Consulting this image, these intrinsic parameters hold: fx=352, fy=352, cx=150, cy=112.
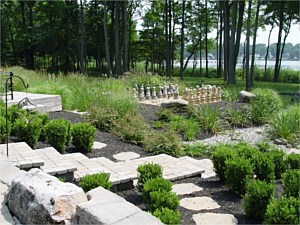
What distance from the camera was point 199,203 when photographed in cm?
304

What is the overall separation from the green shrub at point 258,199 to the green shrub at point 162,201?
0.56 m

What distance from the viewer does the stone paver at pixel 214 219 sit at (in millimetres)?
2621

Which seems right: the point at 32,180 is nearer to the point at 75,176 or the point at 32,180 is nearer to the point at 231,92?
the point at 75,176

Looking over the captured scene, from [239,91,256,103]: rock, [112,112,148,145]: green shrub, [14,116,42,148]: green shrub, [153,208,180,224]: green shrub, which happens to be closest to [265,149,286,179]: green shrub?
[153,208,180,224]: green shrub

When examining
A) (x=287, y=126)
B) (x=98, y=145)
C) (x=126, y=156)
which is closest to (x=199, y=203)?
(x=126, y=156)

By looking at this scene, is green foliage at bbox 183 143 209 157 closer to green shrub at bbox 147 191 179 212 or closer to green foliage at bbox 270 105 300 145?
green foliage at bbox 270 105 300 145

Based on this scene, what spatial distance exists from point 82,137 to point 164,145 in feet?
3.99

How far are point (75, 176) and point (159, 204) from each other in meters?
1.37

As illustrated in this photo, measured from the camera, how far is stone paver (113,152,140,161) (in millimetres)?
4895

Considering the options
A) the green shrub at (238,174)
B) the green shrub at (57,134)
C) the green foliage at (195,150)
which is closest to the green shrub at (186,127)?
the green foliage at (195,150)

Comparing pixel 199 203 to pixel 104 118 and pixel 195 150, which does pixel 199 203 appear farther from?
pixel 104 118

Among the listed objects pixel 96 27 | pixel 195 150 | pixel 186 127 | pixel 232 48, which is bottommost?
pixel 195 150

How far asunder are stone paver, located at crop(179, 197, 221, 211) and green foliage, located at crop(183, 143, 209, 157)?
7.36 feet

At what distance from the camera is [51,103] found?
791cm
